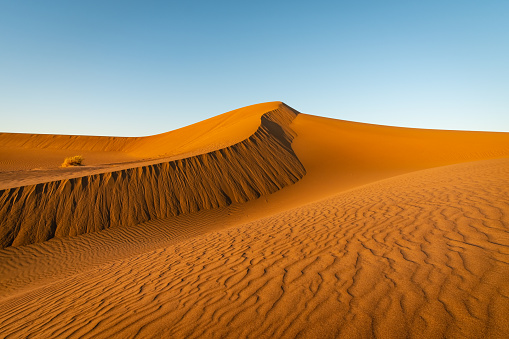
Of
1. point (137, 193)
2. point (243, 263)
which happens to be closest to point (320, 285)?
point (243, 263)

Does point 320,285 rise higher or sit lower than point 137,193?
lower

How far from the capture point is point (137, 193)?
13.7 metres

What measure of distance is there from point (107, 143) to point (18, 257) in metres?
53.9

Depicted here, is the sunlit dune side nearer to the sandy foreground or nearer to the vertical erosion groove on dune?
the sandy foreground

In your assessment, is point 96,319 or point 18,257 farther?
point 18,257

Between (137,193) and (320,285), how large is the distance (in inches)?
476

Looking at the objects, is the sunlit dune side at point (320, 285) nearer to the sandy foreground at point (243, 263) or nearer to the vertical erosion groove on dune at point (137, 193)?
the sandy foreground at point (243, 263)

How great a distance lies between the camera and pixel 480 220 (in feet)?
16.6

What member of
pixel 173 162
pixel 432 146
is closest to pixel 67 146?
pixel 173 162

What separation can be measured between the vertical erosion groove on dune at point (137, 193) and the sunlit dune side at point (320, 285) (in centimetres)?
619

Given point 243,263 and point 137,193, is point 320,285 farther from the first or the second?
point 137,193

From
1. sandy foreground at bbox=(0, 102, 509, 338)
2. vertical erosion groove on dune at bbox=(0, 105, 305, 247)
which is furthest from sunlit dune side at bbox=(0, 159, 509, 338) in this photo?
vertical erosion groove on dune at bbox=(0, 105, 305, 247)

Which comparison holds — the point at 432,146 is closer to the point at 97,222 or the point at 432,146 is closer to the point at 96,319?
the point at 97,222

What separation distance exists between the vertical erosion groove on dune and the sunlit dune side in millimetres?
6193
